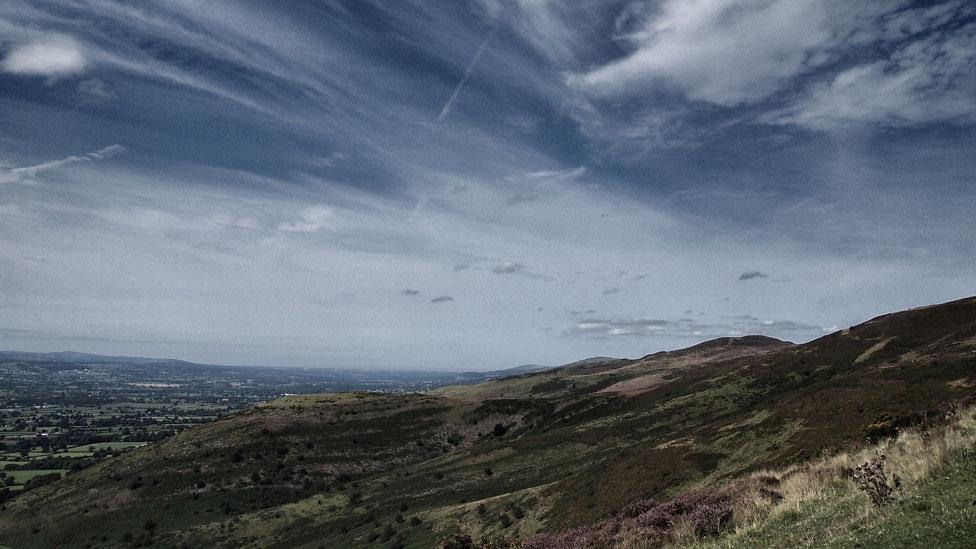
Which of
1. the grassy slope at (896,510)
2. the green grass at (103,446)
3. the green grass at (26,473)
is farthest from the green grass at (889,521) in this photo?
the green grass at (103,446)

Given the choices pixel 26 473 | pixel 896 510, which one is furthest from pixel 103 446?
pixel 896 510

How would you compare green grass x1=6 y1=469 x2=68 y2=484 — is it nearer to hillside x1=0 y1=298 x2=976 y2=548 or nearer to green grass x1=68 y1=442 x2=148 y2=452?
green grass x1=68 y1=442 x2=148 y2=452

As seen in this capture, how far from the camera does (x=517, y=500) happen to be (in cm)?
4616

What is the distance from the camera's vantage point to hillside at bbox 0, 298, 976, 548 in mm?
39781

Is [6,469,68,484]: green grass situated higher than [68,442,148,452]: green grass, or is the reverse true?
[6,469,68,484]: green grass

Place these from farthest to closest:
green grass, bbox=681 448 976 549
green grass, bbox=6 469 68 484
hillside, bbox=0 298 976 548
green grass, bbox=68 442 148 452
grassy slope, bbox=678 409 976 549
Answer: green grass, bbox=68 442 148 452 → green grass, bbox=6 469 68 484 → hillside, bbox=0 298 976 548 → grassy slope, bbox=678 409 976 549 → green grass, bbox=681 448 976 549

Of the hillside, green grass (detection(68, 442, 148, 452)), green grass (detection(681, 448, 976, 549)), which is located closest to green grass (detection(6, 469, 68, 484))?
green grass (detection(68, 442, 148, 452))

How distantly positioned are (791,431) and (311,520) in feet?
186

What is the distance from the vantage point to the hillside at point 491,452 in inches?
1566

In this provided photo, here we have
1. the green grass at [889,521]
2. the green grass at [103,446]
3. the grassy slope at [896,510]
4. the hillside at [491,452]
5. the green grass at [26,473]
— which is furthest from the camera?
the green grass at [103,446]

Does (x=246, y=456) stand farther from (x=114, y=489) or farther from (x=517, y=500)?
(x=517, y=500)

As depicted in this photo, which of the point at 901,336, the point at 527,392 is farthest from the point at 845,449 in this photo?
the point at 527,392

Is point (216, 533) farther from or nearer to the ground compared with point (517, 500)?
nearer to the ground

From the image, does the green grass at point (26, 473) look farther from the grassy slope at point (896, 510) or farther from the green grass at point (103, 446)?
the grassy slope at point (896, 510)
